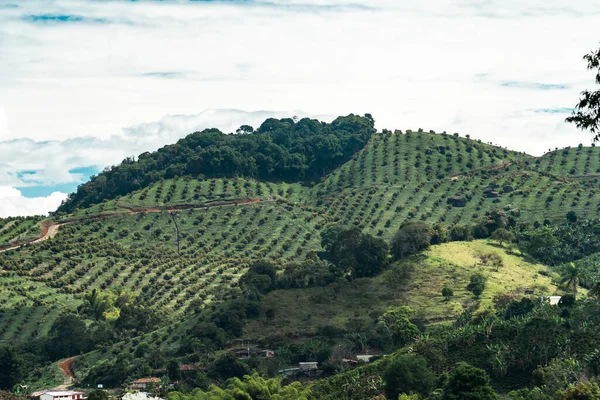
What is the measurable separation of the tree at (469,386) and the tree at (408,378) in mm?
10186

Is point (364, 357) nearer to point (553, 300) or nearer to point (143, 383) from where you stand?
point (143, 383)

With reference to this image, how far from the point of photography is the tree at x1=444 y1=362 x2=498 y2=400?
12000 centimetres

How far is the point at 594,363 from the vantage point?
130m

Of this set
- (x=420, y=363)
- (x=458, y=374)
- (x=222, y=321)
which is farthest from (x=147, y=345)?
(x=458, y=374)

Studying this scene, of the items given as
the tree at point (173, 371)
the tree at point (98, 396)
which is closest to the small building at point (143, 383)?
the tree at point (173, 371)

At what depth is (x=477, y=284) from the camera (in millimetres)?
183250

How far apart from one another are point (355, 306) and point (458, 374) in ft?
214

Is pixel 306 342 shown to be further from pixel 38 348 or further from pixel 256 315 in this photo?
pixel 38 348

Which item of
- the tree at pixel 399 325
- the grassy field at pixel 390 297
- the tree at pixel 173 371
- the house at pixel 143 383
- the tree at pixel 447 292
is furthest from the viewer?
the tree at pixel 447 292

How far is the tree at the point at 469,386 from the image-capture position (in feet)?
394

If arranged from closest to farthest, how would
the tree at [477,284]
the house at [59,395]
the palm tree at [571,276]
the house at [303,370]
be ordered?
the house at [59,395]
the house at [303,370]
the tree at [477,284]
the palm tree at [571,276]

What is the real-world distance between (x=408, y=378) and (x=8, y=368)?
80.4 metres

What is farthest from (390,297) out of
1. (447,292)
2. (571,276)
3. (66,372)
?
(66,372)

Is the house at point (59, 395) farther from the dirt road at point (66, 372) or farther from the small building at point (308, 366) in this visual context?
the small building at point (308, 366)
